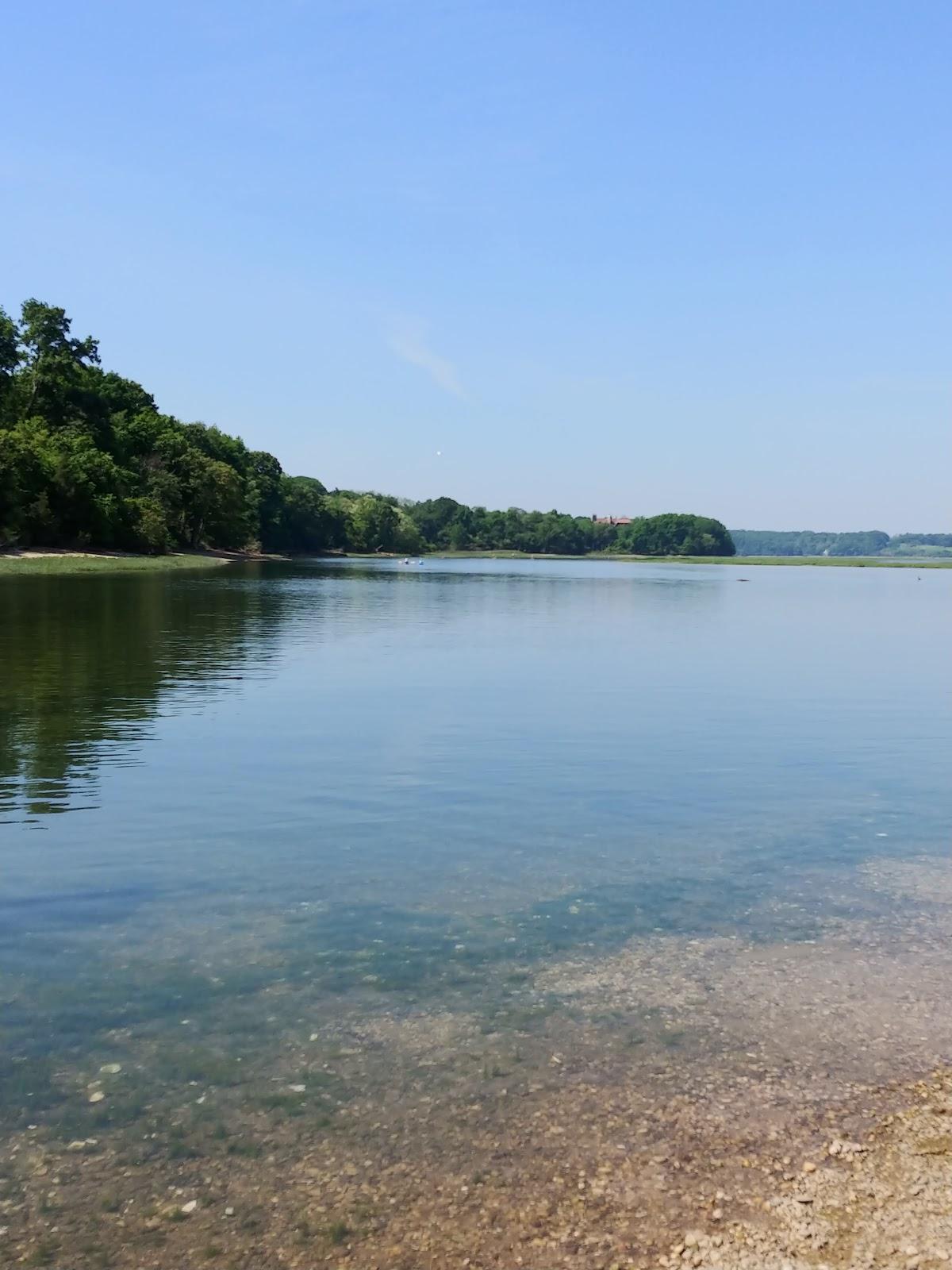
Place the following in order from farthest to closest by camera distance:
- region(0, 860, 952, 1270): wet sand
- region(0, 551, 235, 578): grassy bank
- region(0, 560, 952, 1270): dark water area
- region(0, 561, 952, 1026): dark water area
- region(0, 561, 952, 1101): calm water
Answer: region(0, 551, 235, 578): grassy bank
region(0, 561, 952, 1026): dark water area
region(0, 561, 952, 1101): calm water
region(0, 560, 952, 1270): dark water area
region(0, 860, 952, 1270): wet sand

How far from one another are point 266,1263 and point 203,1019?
4249 mm

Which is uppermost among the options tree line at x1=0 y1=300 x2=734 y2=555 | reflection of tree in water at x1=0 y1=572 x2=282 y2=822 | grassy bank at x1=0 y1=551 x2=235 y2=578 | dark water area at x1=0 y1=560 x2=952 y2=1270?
tree line at x1=0 y1=300 x2=734 y2=555

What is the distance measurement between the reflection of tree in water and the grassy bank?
96.6ft

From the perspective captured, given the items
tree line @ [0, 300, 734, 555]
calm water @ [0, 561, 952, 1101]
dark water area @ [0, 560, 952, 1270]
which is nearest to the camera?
dark water area @ [0, 560, 952, 1270]

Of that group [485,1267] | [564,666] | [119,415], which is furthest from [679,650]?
[119,415]

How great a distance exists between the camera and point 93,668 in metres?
40.8

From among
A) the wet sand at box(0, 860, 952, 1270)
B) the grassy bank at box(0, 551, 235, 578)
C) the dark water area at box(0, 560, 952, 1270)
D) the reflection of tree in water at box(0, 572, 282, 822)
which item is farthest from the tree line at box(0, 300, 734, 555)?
the wet sand at box(0, 860, 952, 1270)

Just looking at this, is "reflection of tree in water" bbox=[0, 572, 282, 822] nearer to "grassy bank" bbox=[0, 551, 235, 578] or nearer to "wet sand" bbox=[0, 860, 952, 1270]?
"wet sand" bbox=[0, 860, 952, 1270]

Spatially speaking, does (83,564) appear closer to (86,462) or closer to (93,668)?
(86,462)

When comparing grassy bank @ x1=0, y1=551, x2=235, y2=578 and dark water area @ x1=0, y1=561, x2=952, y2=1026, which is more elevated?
grassy bank @ x1=0, y1=551, x2=235, y2=578

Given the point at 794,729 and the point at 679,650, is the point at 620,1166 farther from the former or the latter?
the point at 679,650

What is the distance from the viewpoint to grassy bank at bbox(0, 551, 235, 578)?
11431cm

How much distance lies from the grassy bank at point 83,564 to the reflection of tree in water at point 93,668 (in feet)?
96.6

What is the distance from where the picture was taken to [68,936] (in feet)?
46.4
